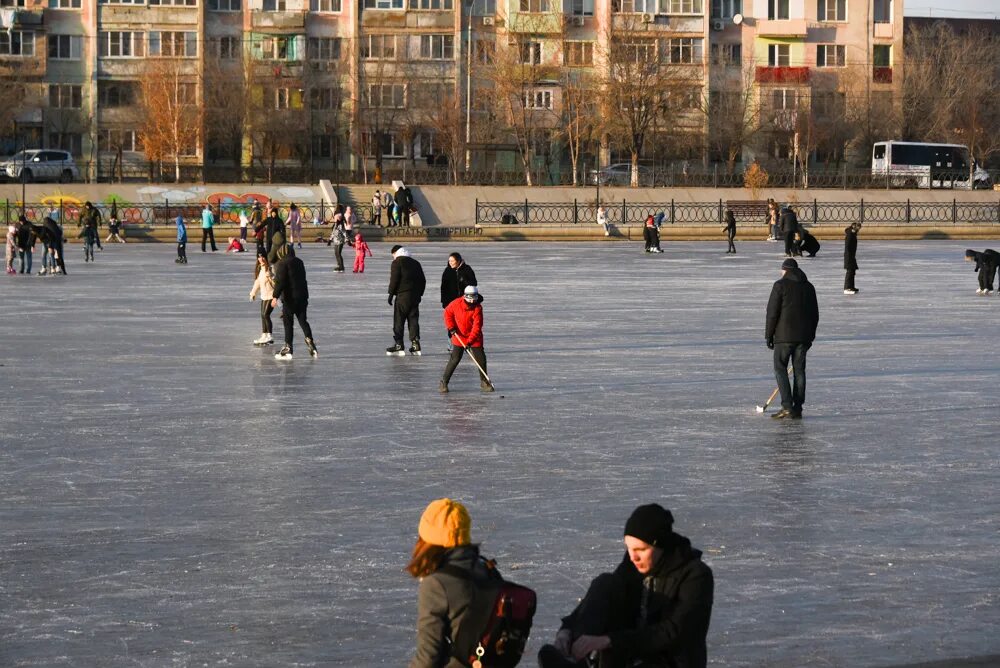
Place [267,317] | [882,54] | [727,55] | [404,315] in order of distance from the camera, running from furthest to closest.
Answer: [882,54] < [727,55] < [267,317] < [404,315]

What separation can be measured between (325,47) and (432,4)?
18.8 feet

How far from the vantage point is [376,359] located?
17.9m

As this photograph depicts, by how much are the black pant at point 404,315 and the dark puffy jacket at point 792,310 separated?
5.72 metres

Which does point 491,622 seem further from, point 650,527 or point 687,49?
point 687,49

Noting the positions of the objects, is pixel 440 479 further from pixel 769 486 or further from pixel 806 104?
pixel 806 104

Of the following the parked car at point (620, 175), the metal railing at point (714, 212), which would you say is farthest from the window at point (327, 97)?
the metal railing at point (714, 212)

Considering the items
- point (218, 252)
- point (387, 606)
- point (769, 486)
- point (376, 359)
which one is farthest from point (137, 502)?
point (218, 252)

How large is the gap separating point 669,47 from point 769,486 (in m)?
71.2

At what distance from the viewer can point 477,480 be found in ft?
34.5

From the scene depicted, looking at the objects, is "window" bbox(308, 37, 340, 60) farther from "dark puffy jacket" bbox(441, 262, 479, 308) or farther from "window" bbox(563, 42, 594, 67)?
"dark puffy jacket" bbox(441, 262, 479, 308)

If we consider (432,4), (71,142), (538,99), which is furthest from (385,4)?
(71,142)

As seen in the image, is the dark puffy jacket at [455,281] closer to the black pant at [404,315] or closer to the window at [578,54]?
the black pant at [404,315]

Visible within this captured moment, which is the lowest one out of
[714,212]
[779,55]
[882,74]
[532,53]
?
[714,212]

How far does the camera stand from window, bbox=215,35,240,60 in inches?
3071
